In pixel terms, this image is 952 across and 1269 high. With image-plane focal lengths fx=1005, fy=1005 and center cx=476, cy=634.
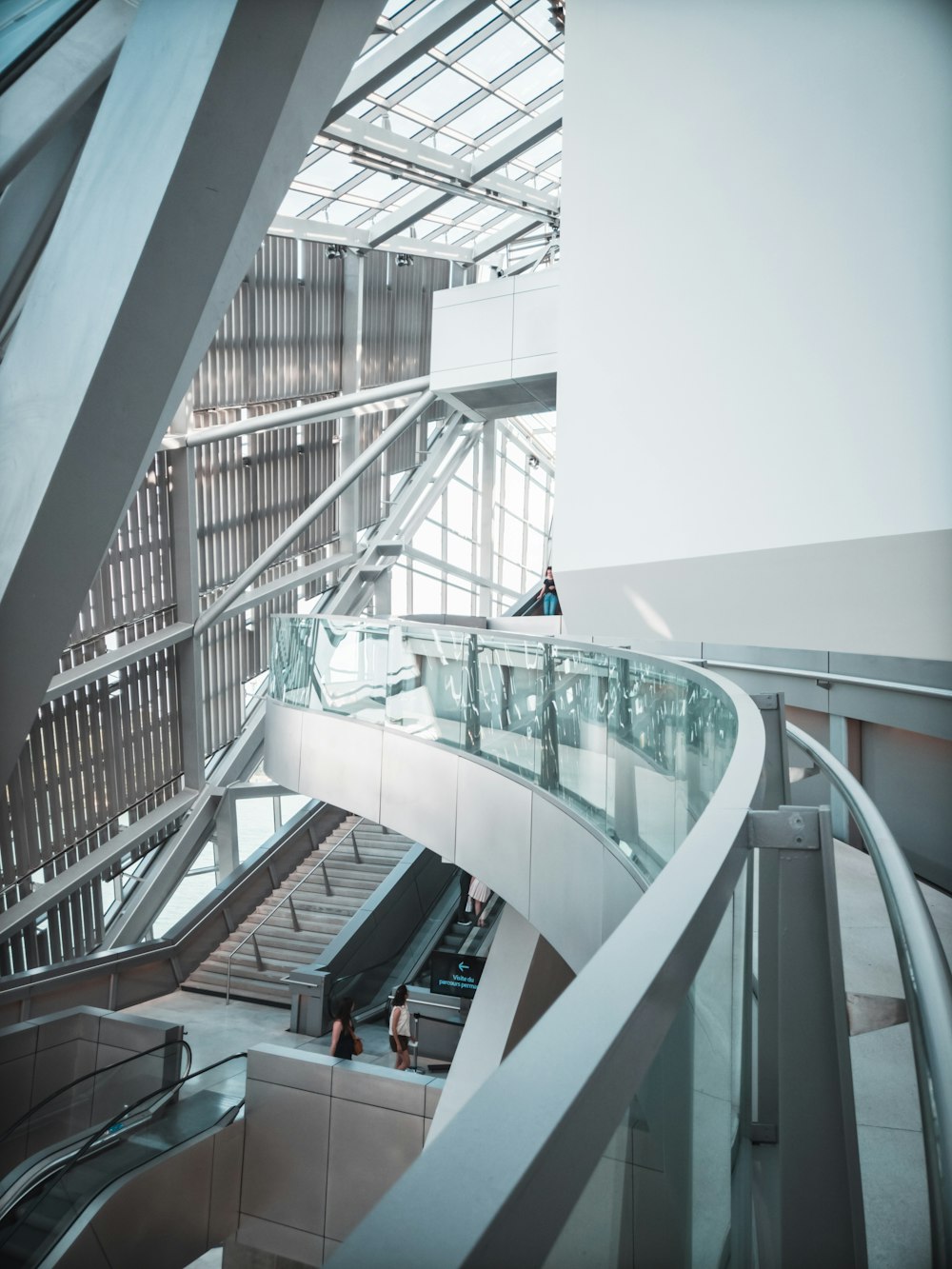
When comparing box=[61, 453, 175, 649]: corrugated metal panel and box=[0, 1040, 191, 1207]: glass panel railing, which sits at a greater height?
box=[61, 453, 175, 649]: corrugated metal panel

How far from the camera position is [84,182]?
3.81 m

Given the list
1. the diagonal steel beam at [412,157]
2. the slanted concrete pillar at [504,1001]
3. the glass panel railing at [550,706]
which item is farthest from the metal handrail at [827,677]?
the diagonal steel beam at [412,157]

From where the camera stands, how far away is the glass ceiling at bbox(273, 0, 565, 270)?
703 inches

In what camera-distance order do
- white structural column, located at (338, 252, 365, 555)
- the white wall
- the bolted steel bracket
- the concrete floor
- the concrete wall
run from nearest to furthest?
1. the bolted steel bracket
2. the concrete floor
3. the white wall
4. the concrete wall
5. white structural column, located at (338, 252, 365, 555)

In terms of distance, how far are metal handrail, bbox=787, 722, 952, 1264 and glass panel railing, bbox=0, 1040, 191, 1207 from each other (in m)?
12.0

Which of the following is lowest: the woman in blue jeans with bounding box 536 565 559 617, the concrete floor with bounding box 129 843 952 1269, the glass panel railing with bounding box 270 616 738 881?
the concrete floor with bounding box 129 843 952 1269

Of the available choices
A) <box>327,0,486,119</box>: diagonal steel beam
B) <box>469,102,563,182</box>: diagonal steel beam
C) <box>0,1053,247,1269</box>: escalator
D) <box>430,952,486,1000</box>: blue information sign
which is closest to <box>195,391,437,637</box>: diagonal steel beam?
<box>469,102,563,182</box>: diagonal steel beam

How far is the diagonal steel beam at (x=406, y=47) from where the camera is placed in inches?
583

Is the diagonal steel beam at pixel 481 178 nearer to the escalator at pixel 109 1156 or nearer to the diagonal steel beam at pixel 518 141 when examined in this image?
the diagonal steel beam at pixel 518 141

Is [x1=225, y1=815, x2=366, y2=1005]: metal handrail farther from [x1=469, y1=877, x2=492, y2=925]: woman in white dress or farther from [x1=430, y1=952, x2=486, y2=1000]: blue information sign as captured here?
[x1=430, y1=952, x2=486, y2=1000]: blue information sign

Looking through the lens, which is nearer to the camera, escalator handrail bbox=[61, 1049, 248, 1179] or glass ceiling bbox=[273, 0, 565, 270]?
escalator handrail bbox=[61, 1049, 248, 1179]

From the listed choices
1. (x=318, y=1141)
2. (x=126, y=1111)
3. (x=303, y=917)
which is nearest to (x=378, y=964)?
(x=303, y=917)

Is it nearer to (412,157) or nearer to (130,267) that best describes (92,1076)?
(130,267)

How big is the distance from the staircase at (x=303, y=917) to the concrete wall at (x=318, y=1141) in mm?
4991
